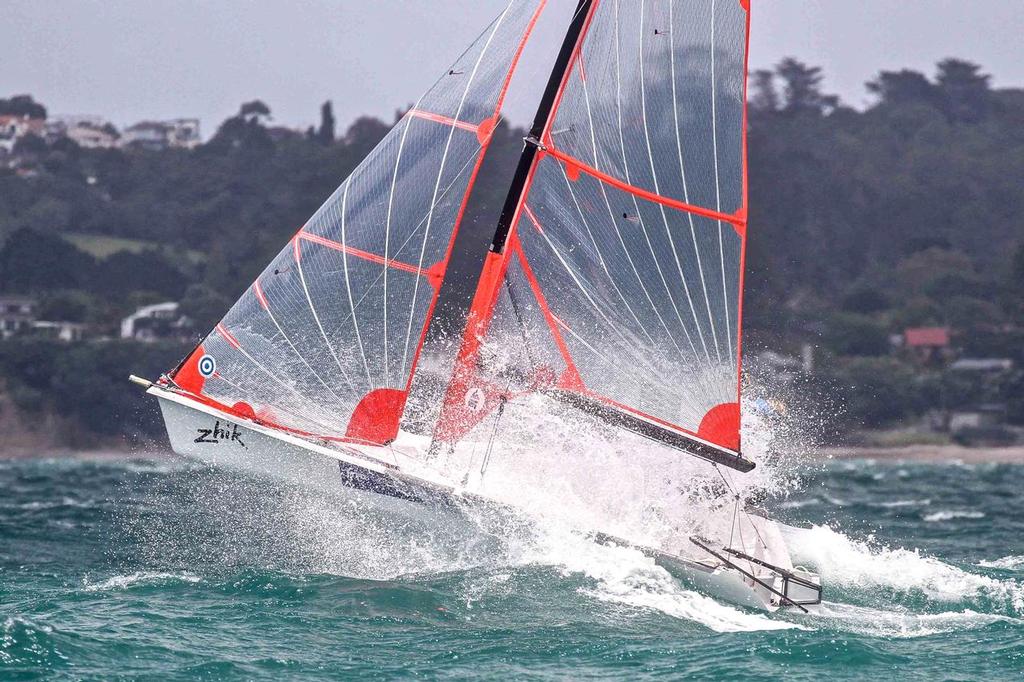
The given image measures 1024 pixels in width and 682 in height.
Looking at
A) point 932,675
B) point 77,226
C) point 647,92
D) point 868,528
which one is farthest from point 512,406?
point 77,226

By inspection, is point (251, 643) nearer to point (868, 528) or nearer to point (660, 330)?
point (660, 330)

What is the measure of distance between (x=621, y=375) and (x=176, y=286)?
69.6 metres

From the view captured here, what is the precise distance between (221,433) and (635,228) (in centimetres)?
444

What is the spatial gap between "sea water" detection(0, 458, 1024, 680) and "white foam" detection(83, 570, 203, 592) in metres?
0.05

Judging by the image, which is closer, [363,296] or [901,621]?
[901,621]

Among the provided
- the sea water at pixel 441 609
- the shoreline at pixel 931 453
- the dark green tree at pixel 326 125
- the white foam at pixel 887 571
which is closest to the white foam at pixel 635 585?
the sea water at pixel 441 609

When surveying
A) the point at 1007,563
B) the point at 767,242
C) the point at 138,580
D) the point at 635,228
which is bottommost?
the point at 138,580

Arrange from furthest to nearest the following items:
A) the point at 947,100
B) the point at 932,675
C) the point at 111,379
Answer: the point at 947,100 < the point at 111,379 < the point at 932,675

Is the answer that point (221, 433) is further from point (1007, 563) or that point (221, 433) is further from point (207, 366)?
point (1007, 563)

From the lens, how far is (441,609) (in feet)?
42.8

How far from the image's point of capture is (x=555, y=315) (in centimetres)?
1480

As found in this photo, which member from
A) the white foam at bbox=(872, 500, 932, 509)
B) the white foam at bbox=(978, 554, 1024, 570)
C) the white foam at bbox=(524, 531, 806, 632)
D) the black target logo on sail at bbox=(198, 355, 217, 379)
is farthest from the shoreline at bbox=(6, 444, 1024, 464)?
the white foam at bbox=(524, 531, 806, 632)

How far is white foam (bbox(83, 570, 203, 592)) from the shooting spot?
45.6ft

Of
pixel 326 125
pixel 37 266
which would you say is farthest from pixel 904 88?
pixel 37 266
